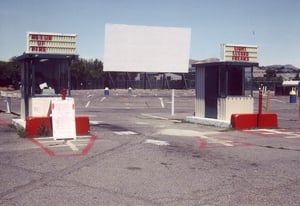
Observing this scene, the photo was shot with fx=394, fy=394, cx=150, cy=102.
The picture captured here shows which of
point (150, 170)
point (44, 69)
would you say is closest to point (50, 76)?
point (44, 69)

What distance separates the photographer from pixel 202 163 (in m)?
8.62

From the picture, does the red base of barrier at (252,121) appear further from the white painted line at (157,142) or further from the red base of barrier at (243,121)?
the white painted line at (157,142)

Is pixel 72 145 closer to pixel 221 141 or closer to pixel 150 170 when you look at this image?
pixel 150 170

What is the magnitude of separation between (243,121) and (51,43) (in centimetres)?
787

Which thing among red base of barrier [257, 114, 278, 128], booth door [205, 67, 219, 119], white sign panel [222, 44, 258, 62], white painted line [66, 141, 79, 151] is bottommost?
white painted line [66, 141, 79, 151]

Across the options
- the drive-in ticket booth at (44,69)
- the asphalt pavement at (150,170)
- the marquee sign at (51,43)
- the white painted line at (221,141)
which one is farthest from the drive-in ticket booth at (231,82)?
the drive-in ticket booth at (44,69)

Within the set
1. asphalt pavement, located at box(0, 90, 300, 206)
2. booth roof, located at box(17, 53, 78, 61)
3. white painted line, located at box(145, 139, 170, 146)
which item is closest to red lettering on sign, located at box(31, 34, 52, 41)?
booth roof, located at box(17, 53, 78, 61)

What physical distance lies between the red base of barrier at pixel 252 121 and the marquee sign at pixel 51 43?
22.0 feet

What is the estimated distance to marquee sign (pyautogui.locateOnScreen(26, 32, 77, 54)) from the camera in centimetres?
1388

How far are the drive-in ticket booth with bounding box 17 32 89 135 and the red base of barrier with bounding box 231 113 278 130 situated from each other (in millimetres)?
6447

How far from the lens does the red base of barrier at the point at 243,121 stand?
15367 mm

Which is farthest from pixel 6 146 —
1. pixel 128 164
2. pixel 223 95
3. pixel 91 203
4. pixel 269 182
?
pixel 223 95

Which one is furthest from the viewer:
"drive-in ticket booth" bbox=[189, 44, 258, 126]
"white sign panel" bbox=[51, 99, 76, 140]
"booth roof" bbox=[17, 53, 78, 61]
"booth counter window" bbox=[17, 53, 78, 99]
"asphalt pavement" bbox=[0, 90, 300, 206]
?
"drive-in ticket booth" bbox=[189, 44, 258, 126]

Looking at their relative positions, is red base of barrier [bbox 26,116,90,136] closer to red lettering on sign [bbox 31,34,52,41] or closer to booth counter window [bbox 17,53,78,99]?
booth counter window [bbox 17,53,78,99]
